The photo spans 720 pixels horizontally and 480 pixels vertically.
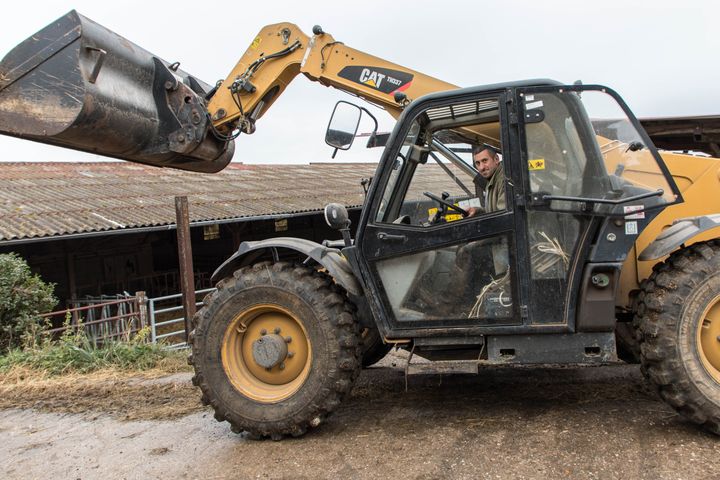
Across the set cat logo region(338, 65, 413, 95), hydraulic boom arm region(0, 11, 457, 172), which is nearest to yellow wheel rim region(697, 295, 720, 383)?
hydraulic boom arm region(0, 11, 457, 172)

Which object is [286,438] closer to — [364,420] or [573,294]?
[364,420]

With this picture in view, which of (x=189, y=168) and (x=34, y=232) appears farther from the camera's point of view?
(x=34, y=232)

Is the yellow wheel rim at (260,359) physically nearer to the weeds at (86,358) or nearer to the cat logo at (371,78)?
the cat logo at (371,78)

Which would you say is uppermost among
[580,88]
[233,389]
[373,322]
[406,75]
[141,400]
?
[406,75]

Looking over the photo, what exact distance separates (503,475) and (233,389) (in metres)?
1.86

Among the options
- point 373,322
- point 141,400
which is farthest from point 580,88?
point 141,400

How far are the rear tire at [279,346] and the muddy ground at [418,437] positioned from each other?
213 millimetres

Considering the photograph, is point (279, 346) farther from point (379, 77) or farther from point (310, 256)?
point (379, 77)

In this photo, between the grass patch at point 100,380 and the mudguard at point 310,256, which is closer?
the mudguard at point 310,256

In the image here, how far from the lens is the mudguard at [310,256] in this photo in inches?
165

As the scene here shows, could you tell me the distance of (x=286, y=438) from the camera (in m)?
4.14

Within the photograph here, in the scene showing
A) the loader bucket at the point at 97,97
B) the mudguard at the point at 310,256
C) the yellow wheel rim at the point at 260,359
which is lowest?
the yellow wheel rim at the point at 260,359

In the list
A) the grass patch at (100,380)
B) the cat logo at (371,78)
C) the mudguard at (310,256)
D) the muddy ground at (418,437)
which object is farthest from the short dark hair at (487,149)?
the grass patch at (100,380)

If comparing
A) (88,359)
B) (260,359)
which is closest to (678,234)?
(260,359)
